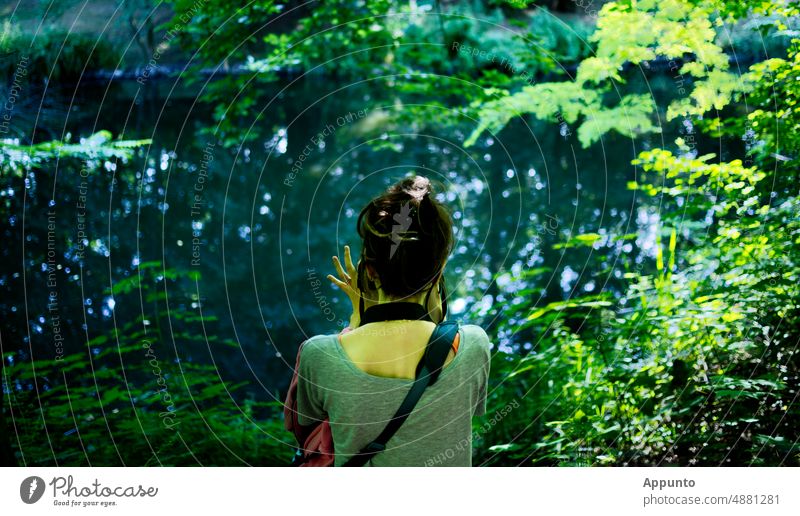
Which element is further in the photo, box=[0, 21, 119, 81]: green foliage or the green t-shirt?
box=[0, 21, 119, 81]: green foliage

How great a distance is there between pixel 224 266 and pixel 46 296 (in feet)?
3.78

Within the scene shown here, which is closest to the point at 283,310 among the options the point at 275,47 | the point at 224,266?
the point at 224,266

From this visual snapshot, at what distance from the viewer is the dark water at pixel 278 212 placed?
14.4 ft

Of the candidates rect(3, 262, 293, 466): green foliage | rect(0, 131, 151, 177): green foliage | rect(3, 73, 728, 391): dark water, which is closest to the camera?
rect(3, 262, 293, 466): green foliage

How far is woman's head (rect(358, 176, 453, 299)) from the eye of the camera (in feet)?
6.11

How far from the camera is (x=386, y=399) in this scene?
1.86 m

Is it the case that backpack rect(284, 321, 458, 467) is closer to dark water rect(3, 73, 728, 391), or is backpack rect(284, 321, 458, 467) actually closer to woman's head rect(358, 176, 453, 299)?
woman's head rect(358, 176, 453, 299)

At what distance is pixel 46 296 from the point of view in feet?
14.4

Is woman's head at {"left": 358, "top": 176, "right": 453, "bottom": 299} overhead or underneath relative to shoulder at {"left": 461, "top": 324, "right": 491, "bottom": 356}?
overhead

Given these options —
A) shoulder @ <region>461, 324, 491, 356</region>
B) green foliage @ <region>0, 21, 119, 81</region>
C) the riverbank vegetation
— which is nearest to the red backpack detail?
shoulder @ <region>461, 324, 491, 356</region>

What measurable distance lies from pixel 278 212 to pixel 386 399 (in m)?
3.76

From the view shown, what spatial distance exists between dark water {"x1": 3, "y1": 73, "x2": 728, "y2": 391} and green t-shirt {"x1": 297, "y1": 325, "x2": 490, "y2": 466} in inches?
85.2

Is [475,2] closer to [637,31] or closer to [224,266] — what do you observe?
[637,31]

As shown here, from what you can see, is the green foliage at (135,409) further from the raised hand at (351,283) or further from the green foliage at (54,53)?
the raised hand at (351,283)
